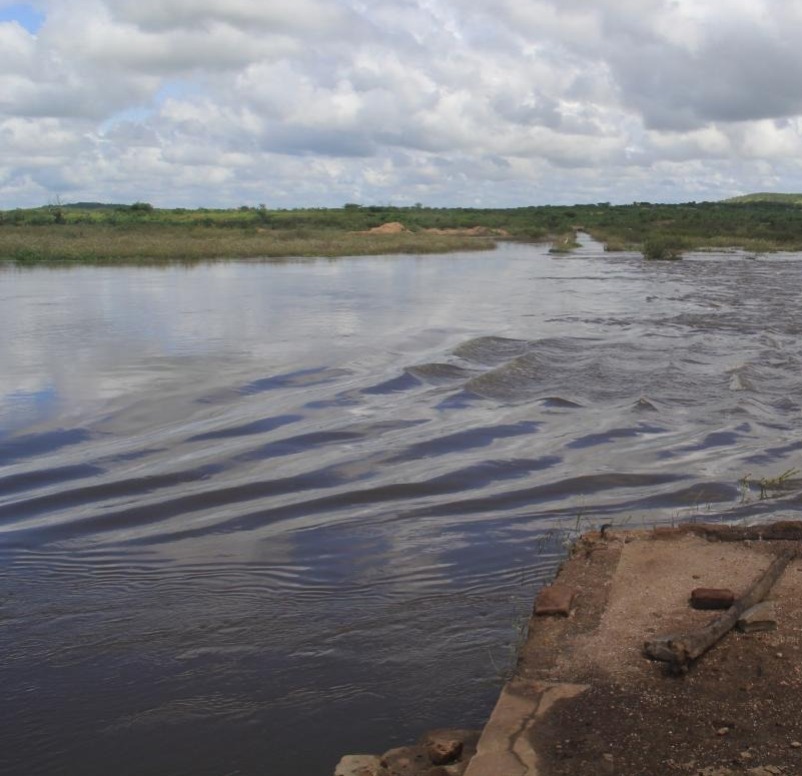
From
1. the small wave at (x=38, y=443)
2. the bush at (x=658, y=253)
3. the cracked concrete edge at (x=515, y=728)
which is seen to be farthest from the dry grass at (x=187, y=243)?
the cracked concrete edge at (x=515, y=728)

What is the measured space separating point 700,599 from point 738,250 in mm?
56836

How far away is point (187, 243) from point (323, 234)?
17.8m

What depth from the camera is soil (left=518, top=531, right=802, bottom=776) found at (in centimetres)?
377

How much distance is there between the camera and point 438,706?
16.6 feet

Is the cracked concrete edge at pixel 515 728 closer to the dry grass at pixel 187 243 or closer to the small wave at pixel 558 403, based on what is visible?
the small wave at pixel 558 403

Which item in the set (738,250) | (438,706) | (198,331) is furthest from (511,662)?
(738,250)

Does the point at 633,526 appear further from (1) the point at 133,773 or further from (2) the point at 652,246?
(2) the point at 652,246

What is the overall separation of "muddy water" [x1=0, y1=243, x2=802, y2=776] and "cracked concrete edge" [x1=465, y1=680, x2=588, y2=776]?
2.30 feet

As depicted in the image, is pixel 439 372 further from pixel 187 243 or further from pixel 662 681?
pixel 187 243

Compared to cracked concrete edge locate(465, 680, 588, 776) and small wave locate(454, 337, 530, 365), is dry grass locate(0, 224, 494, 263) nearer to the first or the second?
small wave locate(454, 337, 530, 365)

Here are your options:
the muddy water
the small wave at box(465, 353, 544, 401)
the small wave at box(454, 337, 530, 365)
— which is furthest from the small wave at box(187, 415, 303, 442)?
the small wave at box(454, 337, 530, 365)

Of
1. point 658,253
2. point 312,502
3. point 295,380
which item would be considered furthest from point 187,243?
point 312,502

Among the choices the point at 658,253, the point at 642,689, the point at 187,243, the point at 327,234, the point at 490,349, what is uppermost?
the point at 327,234

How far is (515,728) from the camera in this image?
13.4ft
